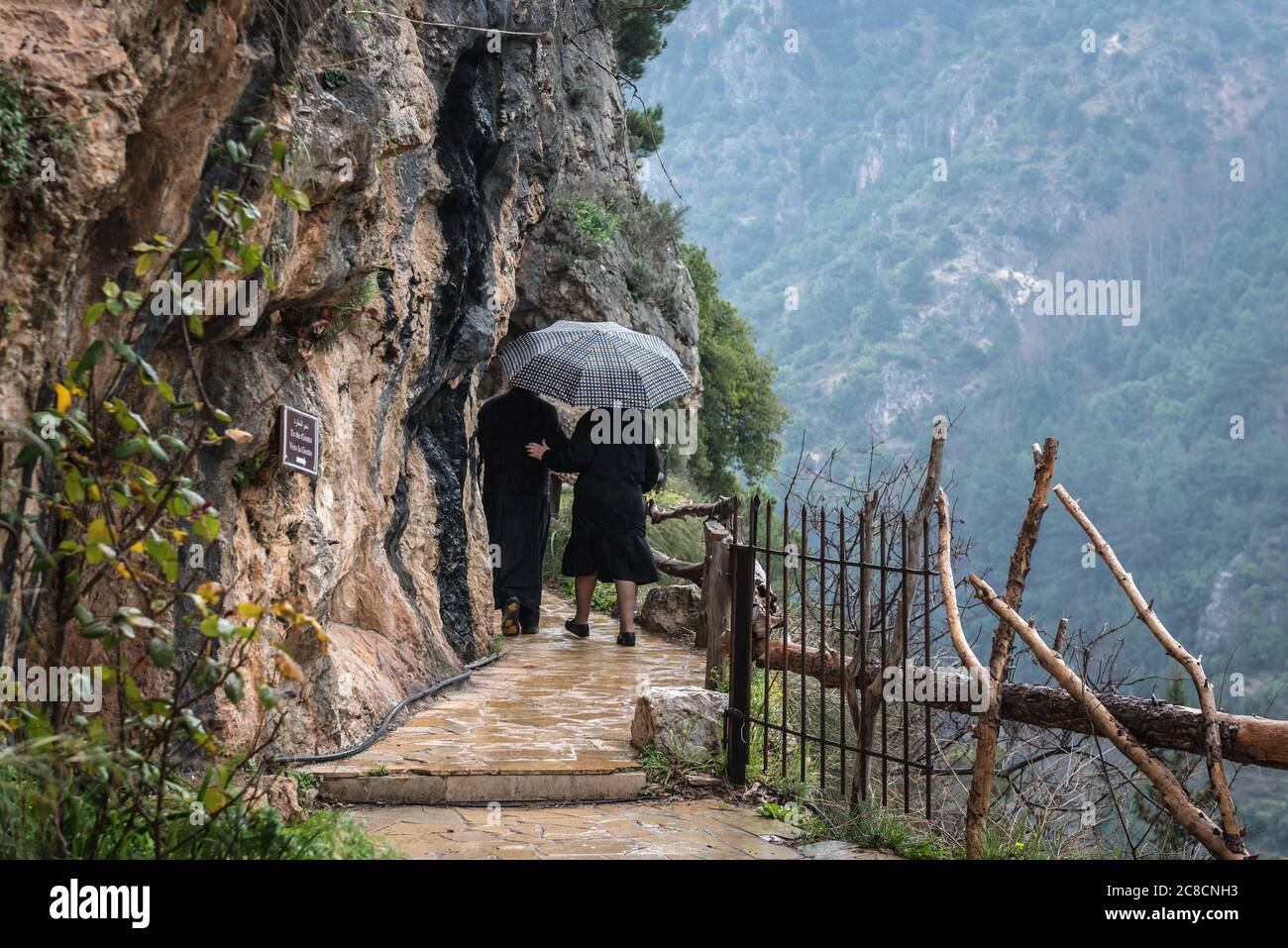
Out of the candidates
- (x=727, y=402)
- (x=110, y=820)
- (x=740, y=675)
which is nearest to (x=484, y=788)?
(x=740, y=675)

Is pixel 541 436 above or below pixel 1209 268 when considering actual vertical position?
below

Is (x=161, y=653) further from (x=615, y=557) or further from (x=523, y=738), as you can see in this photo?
(x=615, y=557)

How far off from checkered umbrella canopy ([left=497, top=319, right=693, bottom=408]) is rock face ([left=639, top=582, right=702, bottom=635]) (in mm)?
2284

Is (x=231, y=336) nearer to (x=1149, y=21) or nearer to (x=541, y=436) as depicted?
(x=541, y=436)

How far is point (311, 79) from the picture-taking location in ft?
17.1

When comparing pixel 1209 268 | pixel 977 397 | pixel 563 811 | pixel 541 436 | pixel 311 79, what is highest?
pixel 1209 268

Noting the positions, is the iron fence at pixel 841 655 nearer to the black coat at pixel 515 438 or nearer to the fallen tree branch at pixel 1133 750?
the fallen tree branch at pixel 1133 750

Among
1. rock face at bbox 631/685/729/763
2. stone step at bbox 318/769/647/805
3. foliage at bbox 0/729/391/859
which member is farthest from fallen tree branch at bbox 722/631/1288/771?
foliage at bbox 0/729/391/859

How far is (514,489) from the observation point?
1023 cm

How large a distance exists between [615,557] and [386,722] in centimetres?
343

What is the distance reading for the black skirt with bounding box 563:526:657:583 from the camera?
381 inches

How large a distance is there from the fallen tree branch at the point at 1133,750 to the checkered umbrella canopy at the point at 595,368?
5001 millimetres

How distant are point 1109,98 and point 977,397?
3288 cm

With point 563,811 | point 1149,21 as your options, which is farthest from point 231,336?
point 1149,21
